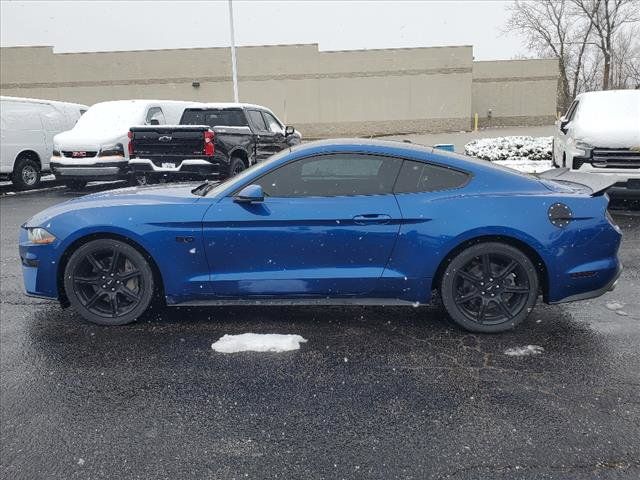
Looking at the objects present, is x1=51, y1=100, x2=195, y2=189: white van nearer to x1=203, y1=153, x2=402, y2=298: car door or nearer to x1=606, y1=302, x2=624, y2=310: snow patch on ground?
x1=203, y1=153, x2=402, y2=298: car door

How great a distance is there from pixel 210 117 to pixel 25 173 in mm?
4943

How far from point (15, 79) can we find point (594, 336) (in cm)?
3733

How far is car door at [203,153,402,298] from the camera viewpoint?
163 inches

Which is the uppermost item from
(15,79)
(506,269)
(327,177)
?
(15,79)

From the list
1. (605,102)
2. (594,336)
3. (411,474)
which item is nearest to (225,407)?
(411,474)

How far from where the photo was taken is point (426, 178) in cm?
427

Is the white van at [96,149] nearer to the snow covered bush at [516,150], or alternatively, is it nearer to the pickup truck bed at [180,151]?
the pickup truck bed at [180,151]

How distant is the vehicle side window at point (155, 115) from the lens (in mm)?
13291

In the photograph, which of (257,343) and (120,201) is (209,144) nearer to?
(120,201)

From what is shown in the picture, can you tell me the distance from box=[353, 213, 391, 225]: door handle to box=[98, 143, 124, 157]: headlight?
9.18 m

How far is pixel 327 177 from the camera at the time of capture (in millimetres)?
4359

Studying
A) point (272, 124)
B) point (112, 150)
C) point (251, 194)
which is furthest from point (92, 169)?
point (251, 194)

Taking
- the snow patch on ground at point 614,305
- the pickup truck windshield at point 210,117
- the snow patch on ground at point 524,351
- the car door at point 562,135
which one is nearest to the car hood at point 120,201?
the snow patch on ground at point 524,351

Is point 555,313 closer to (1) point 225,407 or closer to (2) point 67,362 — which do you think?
(1) point 225,407
